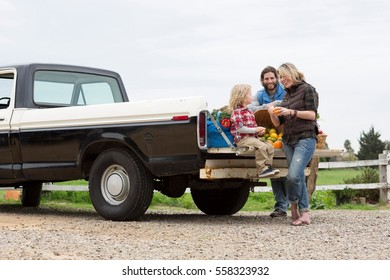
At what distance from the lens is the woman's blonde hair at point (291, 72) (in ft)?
32.3

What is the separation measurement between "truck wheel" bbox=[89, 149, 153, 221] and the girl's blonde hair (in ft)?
4.90

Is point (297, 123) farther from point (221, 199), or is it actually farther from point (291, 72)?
point (221, 199)

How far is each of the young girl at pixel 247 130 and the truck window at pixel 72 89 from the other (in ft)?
10.8

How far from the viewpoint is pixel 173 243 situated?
325 inches

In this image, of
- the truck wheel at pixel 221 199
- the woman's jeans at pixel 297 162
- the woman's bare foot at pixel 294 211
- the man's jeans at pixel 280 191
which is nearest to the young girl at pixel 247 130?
the woman's jeans at pixel 297 162

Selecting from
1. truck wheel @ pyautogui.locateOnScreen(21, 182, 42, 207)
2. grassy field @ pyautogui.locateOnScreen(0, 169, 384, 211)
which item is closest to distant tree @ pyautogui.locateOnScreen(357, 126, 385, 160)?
grassy field @ pyautogui.locateOnScreen(0, 169, 384, 211)

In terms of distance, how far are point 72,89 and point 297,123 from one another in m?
4.07

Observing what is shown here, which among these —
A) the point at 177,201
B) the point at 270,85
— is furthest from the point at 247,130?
the point at 177,201

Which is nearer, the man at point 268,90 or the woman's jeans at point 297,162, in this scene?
the woman's jeans at point 297,162

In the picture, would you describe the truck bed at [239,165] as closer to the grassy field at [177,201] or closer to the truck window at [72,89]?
the truck window at [72,89]

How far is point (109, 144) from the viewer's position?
1081 centimetres

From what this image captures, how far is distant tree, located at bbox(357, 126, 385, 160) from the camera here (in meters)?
57.2
